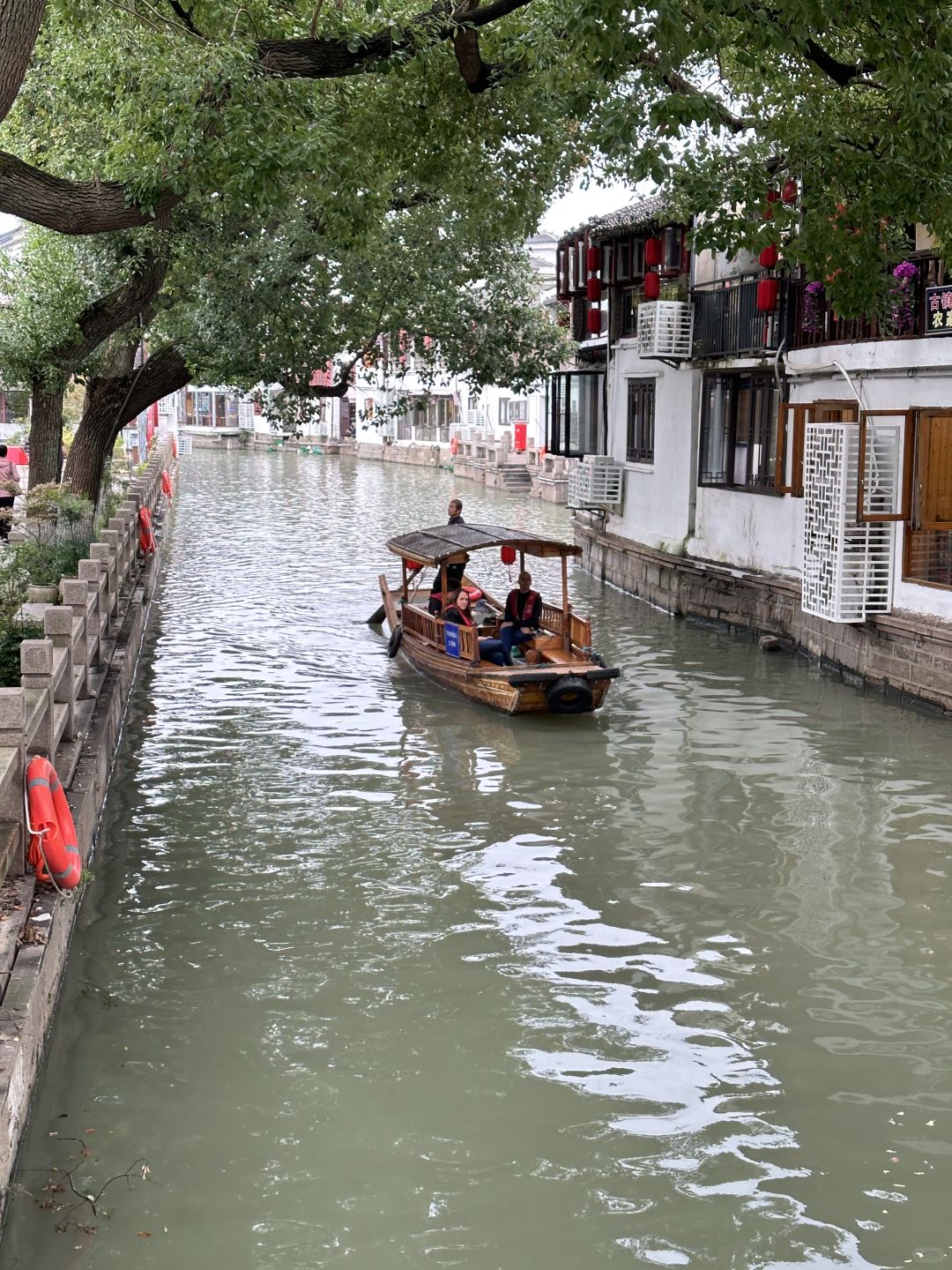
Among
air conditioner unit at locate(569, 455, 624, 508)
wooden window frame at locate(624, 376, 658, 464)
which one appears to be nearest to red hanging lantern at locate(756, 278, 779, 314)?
wooden window frame at locate(624, 376, 658, 464)

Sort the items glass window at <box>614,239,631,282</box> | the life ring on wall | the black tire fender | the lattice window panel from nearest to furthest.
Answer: the black tire fender → the lattice window panel → the life ring on wall → glass window at <box>614,239,631,282</box>

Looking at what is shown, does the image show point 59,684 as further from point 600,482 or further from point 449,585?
point 600,482

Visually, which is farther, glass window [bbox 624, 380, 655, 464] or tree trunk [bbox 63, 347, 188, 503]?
glass window [bbox 624, 380, 655, 464]

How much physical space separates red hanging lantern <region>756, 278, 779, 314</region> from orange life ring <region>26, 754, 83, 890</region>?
15050 mm

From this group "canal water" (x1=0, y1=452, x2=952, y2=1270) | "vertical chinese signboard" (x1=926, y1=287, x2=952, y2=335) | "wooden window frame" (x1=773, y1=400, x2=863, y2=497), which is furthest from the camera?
"wooden window frame" (x1=773, y1=400, x2=863, y2=497)

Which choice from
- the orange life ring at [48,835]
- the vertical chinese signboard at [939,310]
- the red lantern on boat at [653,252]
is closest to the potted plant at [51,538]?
the orange life ring at [48,835]

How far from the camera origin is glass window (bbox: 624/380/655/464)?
27281 mm

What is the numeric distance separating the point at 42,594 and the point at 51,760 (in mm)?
5034

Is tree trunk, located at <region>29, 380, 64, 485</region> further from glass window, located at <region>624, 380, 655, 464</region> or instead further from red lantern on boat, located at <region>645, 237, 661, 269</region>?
glass window, located at <region>624, 380, 655, 464</region>

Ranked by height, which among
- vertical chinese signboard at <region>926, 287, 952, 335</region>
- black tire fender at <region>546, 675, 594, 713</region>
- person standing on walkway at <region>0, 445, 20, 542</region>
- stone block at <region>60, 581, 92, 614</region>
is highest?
vertical chinese signboard at <region>926, 287, 952, 335</region>

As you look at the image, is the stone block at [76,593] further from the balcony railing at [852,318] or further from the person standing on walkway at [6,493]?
the person standing on walkway at [6,493]

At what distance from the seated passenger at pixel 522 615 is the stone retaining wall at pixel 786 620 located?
4.15 metres

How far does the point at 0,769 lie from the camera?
7.98 metres

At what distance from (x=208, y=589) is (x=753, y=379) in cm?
1070
